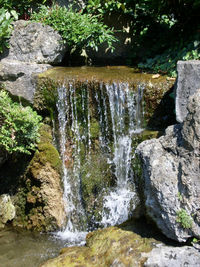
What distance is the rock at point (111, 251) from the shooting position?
4289 mm

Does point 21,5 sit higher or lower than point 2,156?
higher

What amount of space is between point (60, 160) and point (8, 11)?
3731mm

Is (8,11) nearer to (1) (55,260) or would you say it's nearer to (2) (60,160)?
(2) (60,160)

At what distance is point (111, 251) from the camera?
443 centimetres

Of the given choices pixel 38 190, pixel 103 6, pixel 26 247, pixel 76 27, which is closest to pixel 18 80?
pixel 76 27

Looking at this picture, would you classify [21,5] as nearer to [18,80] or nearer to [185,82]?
[18,80]

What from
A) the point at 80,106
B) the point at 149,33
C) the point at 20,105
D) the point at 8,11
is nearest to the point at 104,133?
the point at 80,106

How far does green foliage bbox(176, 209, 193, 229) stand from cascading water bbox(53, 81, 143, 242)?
1.67 metres

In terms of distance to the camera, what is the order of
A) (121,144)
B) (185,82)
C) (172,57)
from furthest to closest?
1. (172,57)
2. (121,144)
3. (185,82)

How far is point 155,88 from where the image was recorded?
20.4ft

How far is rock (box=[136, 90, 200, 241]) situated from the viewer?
413 cm

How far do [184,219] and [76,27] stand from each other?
4.99 m

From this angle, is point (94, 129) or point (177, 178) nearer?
point (177, 178)

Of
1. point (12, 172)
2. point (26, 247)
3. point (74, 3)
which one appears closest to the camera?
point (26, 247)
